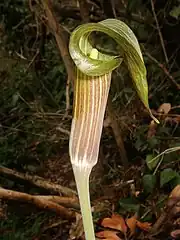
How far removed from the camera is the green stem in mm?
724

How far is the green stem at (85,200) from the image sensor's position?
72cm

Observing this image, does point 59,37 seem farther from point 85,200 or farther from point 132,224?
point 85,200

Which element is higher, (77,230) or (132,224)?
(132,224)

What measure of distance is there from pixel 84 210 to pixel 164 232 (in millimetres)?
609

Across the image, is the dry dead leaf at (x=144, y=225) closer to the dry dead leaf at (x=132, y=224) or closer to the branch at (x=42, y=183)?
the dry dead leaf at (x=132, y=224)

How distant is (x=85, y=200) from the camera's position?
726 millimetres

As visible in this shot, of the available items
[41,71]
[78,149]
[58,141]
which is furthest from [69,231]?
[41,71]

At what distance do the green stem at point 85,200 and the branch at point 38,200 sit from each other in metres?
0.69

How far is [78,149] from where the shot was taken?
749 mm

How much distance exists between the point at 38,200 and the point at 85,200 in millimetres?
730

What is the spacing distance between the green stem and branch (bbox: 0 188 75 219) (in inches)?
27.1

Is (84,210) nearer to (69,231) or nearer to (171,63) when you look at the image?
(69,231)

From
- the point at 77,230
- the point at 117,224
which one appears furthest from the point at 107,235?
the point at 77,230

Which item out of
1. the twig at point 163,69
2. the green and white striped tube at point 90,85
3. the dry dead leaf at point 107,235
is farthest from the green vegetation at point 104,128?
the green and white striped tube at point 90,85
